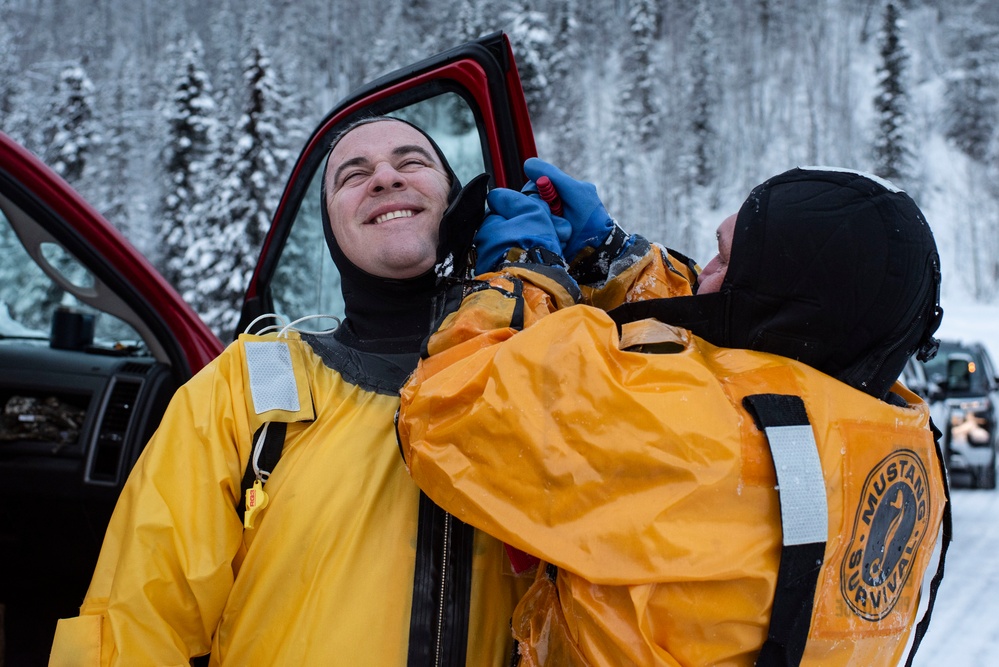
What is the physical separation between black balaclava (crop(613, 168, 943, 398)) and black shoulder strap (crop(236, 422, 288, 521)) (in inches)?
40.3

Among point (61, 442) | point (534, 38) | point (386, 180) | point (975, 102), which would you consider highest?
point (534, 38)

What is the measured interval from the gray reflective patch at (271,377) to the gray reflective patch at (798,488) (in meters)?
1.05

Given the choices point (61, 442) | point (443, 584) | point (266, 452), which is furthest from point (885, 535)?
point (61, 442)

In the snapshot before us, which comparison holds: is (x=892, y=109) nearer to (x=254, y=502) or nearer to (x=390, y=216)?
(x=390, y=216)

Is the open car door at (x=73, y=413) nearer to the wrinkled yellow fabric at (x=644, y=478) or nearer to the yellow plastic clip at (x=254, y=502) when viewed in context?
the yellow plastic clip at (x=254, y=502)

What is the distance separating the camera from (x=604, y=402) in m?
1.19

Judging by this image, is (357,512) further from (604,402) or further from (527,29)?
(527,29)

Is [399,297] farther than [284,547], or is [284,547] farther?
[399,297]

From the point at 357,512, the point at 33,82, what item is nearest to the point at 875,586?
the point at 357,512

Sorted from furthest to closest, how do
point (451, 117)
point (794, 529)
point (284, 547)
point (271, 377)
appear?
1. point (451, 117)
2. point (271, 377)
3. point (284, 547)
4. point (794, 529)

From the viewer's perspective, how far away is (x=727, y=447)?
1173mm

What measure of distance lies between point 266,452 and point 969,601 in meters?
6.03

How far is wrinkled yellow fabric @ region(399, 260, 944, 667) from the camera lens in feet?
3.78

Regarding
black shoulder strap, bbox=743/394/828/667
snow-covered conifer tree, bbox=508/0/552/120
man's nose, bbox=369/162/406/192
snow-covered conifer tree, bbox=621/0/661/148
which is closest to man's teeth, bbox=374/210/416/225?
man's nose, bbox=369/162/406/192
